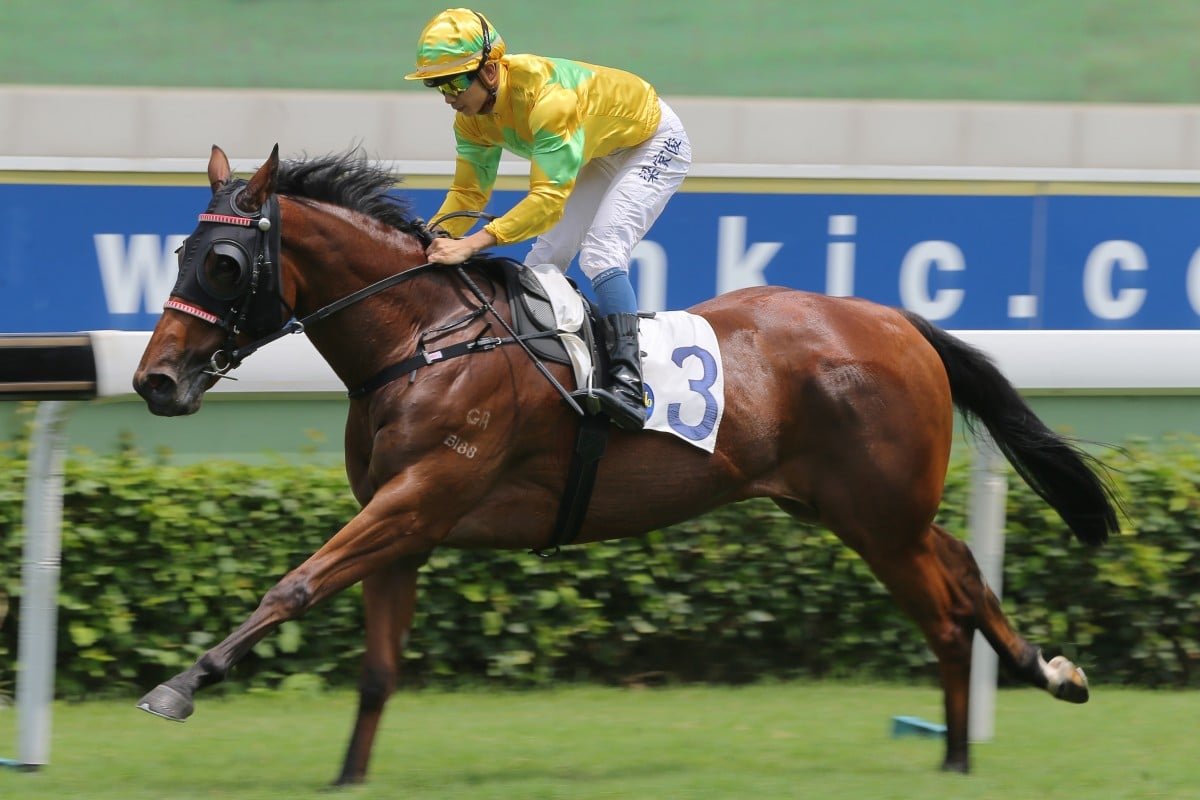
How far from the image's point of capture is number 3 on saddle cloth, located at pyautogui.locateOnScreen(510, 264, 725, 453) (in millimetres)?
4102

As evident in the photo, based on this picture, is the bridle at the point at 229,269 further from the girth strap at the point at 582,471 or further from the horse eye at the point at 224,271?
the girth strap at the point at 582,471

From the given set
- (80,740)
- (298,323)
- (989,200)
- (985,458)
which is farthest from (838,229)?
(80,740)

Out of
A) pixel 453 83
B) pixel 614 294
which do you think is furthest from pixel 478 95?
pixel 614 294

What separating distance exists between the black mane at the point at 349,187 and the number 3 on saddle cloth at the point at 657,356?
0.36 m

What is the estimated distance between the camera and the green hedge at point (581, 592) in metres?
5.06

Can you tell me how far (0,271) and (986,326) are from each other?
405cm

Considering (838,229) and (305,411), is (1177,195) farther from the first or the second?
(305,411)

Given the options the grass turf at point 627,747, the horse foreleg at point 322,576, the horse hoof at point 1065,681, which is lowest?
the grass turf at point 627,747

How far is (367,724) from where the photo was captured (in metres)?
4.04

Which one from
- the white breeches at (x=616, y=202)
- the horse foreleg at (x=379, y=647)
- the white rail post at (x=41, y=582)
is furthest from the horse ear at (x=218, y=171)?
the horse foreleg at (x=379, y=647)

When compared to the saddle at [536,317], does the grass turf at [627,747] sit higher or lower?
lower

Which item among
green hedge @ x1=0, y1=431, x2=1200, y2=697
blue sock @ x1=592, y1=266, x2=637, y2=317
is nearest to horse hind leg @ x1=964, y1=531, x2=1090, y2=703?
green hedge @ x1=0, y1=431, x2=1200, y2=697

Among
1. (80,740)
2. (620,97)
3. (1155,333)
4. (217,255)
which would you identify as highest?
(620,97)

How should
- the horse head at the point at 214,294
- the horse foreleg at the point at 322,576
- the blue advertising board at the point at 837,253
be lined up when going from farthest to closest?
1. the blue advertising board at the point at 837,253
2. the horse head at the point at 214,294
3. the horse foreleg at the point at 322,576
